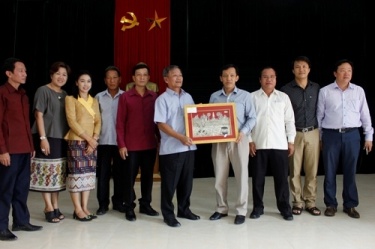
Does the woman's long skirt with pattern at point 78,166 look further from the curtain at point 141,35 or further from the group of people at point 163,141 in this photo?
the curtain at point 141,35

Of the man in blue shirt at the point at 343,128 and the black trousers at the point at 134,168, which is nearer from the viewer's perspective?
the black trousers at the point at 134,168

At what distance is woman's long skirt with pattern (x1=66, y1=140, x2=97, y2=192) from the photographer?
10.9 ft

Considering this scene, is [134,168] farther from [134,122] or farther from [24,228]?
[24,228]

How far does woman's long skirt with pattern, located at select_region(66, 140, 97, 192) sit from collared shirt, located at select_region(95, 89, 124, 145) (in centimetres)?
29

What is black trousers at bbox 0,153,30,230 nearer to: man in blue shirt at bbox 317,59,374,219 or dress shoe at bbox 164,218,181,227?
dress shoe at bbox 164,218,181,227

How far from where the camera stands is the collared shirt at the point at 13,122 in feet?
9.52

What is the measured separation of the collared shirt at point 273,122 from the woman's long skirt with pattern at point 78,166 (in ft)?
4.87

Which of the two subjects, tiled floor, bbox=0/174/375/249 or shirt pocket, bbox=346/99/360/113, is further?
shirt pocket, bbox=346/99/360/113

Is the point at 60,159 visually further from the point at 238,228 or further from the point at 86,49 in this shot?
the point at 86,49

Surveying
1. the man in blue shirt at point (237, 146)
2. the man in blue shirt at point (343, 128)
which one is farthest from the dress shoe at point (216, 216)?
the man in blue shirt at point (343, 128)

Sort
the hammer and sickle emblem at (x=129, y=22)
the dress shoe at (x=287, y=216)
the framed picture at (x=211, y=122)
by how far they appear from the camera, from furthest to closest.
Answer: the hammer and sickle emblem at (x=129, y=22) → the dress shoe at (x=287, y=216) → the framed picture at (x=211, y=122)

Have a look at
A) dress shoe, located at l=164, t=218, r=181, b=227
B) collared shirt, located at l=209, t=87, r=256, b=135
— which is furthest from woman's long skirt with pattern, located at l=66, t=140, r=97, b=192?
collared shirt, located at l=209, t=87, r=256, b=135

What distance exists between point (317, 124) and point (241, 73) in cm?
225

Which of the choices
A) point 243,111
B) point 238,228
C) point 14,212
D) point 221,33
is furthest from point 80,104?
point 221,33
